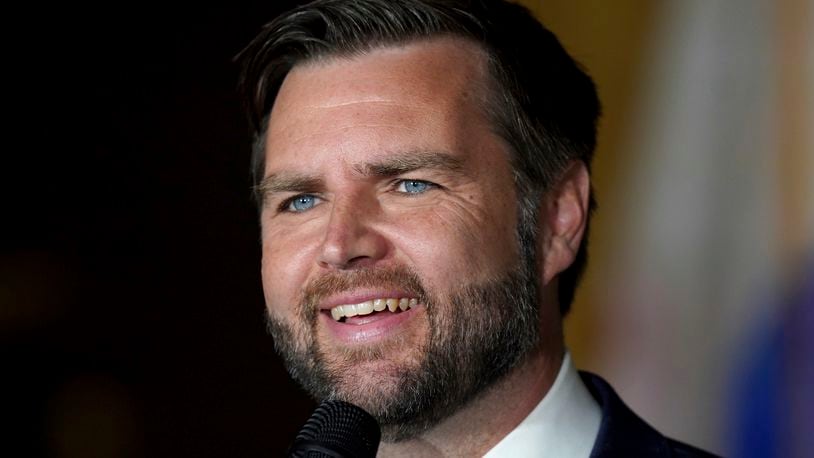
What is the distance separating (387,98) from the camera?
6.45 ft

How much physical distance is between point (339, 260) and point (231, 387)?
1639 mm

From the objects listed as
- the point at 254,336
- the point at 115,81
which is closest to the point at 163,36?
the point at 115,81

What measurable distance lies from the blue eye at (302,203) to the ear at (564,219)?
38 centimetres

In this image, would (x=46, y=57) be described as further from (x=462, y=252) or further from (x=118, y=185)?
(x=462, y=252)

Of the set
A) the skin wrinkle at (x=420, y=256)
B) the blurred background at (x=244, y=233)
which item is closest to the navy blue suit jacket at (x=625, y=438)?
the skin wrinkle at (x=420, y=256)

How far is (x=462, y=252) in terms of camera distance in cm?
190

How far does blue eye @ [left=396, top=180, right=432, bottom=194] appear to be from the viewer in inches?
75.5

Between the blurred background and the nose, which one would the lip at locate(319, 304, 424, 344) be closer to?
the nose

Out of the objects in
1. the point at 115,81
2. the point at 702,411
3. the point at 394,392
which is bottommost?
the point at 702,411

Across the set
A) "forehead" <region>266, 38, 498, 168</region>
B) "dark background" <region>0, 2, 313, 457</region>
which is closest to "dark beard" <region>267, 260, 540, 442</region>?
"forehead" <region>266, 38, 498, 168</region>

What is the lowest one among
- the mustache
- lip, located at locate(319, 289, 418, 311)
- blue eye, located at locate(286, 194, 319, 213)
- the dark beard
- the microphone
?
the dark beard

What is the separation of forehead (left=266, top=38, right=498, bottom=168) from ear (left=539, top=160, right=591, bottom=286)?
204 millimetres

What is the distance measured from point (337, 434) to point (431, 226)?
51 cm

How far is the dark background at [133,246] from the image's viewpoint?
Result: 3199 mm
